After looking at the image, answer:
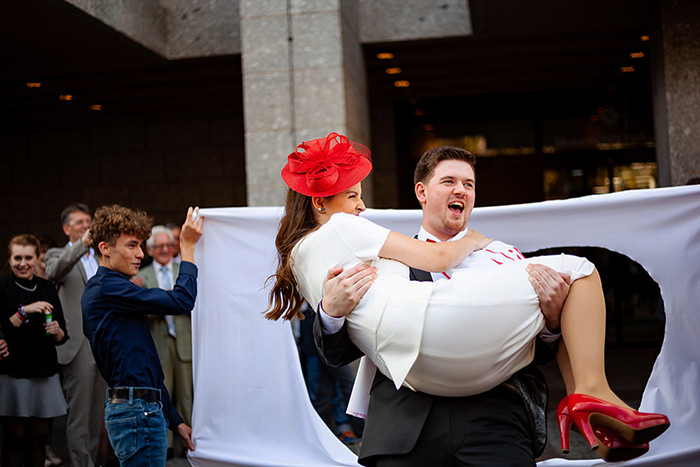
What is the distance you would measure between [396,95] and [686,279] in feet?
30.0

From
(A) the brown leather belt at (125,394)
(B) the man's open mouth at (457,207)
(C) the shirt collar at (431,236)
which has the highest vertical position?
(B) the man's open mouth at (457,207)

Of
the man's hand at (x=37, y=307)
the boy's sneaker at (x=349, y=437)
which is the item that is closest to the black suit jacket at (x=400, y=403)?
the man's hand at (x=37, y=307)

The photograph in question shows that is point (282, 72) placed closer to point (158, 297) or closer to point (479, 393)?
point (158, 297)

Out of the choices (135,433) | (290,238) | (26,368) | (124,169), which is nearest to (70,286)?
(26,368)

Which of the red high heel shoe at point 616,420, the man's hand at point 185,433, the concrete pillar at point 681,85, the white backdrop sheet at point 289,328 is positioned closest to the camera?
the red high heel shoe at point 616,420

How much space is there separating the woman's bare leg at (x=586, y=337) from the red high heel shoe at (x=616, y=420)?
0.14 ft

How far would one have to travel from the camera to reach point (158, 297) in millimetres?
3531

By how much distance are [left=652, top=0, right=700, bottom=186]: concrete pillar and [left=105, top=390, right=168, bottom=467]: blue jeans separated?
595cm

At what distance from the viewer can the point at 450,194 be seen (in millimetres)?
2430

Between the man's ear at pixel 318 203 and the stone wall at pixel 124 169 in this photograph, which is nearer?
the man's ear at pixel 318 203

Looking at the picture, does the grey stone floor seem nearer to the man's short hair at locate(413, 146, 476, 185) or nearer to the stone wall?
the man's short hair at locate(413, 146, 476, 185)

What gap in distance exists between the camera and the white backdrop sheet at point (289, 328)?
144 inches

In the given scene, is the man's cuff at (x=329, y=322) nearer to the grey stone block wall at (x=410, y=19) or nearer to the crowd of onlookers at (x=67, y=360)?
the crowd of onlookers at (x=67, y=360)

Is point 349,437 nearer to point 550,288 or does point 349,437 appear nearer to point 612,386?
point 612,386
